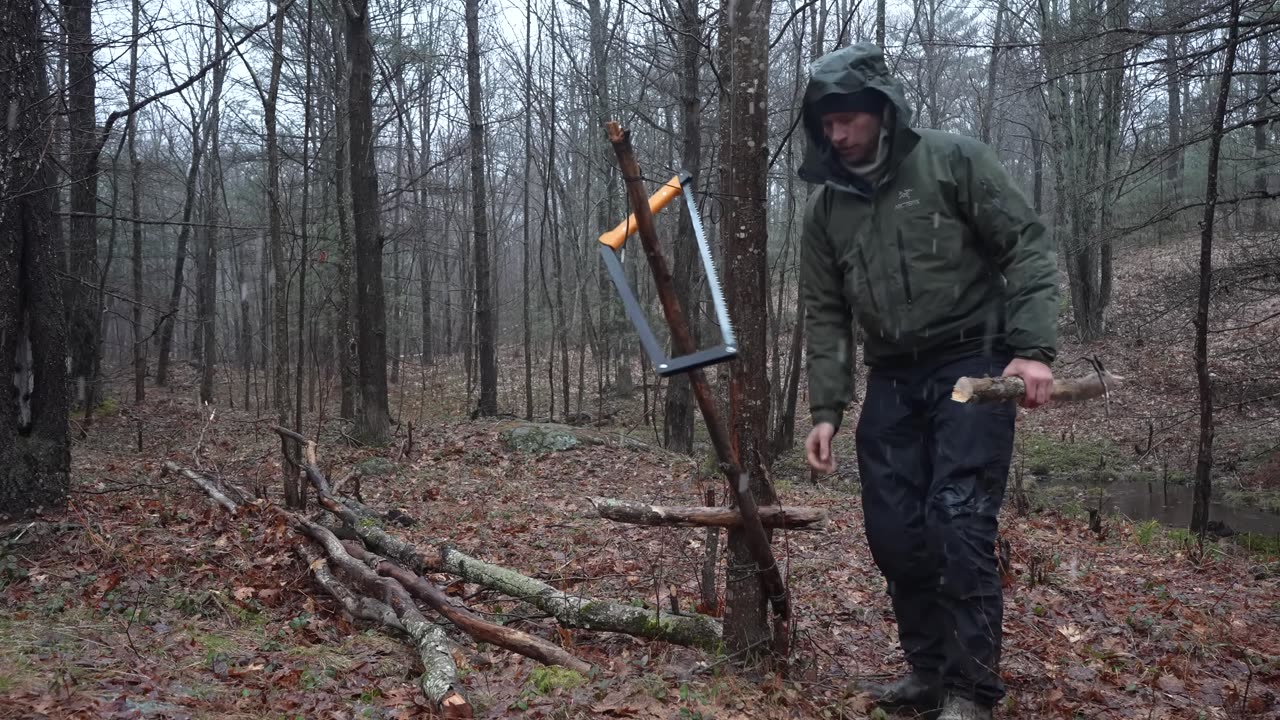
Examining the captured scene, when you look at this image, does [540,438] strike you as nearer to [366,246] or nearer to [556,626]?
[366,246]

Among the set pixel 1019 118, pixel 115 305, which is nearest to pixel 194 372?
pixel 115 305

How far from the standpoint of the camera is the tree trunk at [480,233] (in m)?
16.0

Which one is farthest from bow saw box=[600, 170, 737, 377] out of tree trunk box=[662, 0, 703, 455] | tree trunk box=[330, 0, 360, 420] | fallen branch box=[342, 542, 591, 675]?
tree trunk box=[330, 0, 360, 420]

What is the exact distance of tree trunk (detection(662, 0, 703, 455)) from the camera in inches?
436

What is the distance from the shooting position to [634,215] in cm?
280

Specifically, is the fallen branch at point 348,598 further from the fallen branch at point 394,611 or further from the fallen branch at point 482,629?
the fallen branch at point 482,629

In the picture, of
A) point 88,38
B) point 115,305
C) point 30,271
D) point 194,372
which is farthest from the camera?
point 115,305

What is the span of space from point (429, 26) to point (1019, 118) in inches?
1072

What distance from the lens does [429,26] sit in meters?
20.6

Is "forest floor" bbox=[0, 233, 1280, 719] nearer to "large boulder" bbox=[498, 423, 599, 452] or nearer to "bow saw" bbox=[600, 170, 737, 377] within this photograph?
"bow saw" bbox=[600, 170, 737, 377]

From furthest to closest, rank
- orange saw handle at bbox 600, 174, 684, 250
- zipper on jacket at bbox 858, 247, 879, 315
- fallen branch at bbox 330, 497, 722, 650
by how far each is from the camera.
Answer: fallen branch at bbox 330, 497, 722, 650 < zipper on jacket at bbox 858, 247, 879, 315 < orange saw handle at bbox 600, 174, 684, 250

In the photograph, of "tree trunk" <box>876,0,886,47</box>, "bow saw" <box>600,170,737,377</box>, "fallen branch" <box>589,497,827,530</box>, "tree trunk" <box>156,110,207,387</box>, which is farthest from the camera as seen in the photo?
"tree trunk" <box>156,110,207,387</box>

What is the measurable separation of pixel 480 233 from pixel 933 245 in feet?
46.4

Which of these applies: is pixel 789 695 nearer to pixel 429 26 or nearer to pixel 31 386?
pixel 31 386
